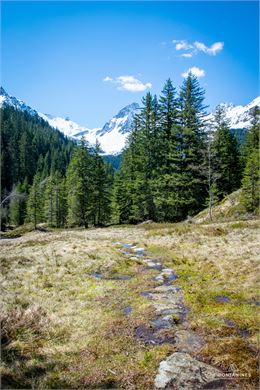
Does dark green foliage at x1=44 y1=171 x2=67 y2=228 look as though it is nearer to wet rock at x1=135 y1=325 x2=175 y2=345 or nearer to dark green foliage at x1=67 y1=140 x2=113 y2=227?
dark green foliage at x1=67 y1=140 x2=113 y2=227

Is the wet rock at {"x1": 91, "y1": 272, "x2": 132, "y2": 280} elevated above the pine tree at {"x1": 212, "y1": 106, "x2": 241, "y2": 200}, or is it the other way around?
the pine tree at {"x1": 212, "y1": 106, "x2": 241, "y2": 200}

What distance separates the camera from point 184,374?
5695mm

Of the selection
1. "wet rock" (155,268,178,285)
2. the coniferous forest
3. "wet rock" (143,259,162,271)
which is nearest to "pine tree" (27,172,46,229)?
the coniferous forest

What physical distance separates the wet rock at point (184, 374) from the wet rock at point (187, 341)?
43 cm

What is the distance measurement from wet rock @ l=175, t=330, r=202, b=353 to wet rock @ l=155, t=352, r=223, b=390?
16.9 inches

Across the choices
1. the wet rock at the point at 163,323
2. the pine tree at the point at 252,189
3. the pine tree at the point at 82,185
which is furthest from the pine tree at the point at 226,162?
the wet rock at the point at 163,323

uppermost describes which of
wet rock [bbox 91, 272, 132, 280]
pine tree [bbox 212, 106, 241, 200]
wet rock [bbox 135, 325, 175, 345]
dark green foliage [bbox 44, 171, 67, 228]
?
pine tree [bbox 212, 106, 241, 200]

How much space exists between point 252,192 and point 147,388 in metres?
29.0

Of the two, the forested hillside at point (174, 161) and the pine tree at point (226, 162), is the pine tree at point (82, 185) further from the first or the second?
the pine tree at point (226, 162)

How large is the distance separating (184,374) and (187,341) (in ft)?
4.64

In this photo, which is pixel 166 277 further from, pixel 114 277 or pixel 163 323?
pixel 163 323

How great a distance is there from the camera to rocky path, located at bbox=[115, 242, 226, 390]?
18.0 feet

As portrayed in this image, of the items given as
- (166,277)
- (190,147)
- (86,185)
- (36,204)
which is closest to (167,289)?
(166,277)

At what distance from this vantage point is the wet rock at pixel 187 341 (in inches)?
264
